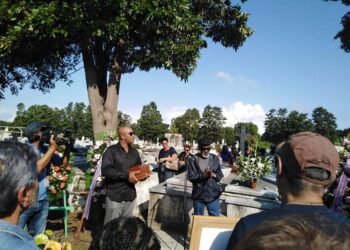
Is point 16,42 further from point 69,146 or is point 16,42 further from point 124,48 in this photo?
point 69,146

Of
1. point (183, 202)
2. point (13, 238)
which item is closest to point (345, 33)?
point (183, 202)

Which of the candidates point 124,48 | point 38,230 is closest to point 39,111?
point 124,48

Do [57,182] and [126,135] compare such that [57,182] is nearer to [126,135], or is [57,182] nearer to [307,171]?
[126,135]

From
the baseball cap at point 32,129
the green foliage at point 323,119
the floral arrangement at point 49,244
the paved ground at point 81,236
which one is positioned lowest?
the paved ground at point 81,236

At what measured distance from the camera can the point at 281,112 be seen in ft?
349

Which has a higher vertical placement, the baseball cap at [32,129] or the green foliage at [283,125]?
the green foliage at [283,125]

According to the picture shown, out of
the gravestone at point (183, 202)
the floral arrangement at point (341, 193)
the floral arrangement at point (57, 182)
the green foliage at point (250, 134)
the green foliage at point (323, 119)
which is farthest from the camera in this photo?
the green foliage at point (323, 119)

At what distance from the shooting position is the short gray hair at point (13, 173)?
5.96 feet

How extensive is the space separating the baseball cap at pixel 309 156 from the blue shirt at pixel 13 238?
1346mm

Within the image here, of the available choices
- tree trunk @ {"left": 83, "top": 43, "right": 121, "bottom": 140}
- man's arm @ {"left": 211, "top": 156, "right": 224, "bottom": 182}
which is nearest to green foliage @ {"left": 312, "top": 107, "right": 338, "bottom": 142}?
tree trunk @ {"left": 83, "top": 43, "right": 121, "bottom": 140}

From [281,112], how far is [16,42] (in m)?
104

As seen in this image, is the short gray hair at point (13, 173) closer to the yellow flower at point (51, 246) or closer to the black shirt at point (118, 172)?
the yellow flower at point (51, 246)

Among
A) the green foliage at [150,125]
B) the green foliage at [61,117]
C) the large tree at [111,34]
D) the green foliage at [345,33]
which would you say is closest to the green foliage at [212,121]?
the green foliage at [150,125]

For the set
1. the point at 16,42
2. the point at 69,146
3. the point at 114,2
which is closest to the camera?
the point at 69,146
